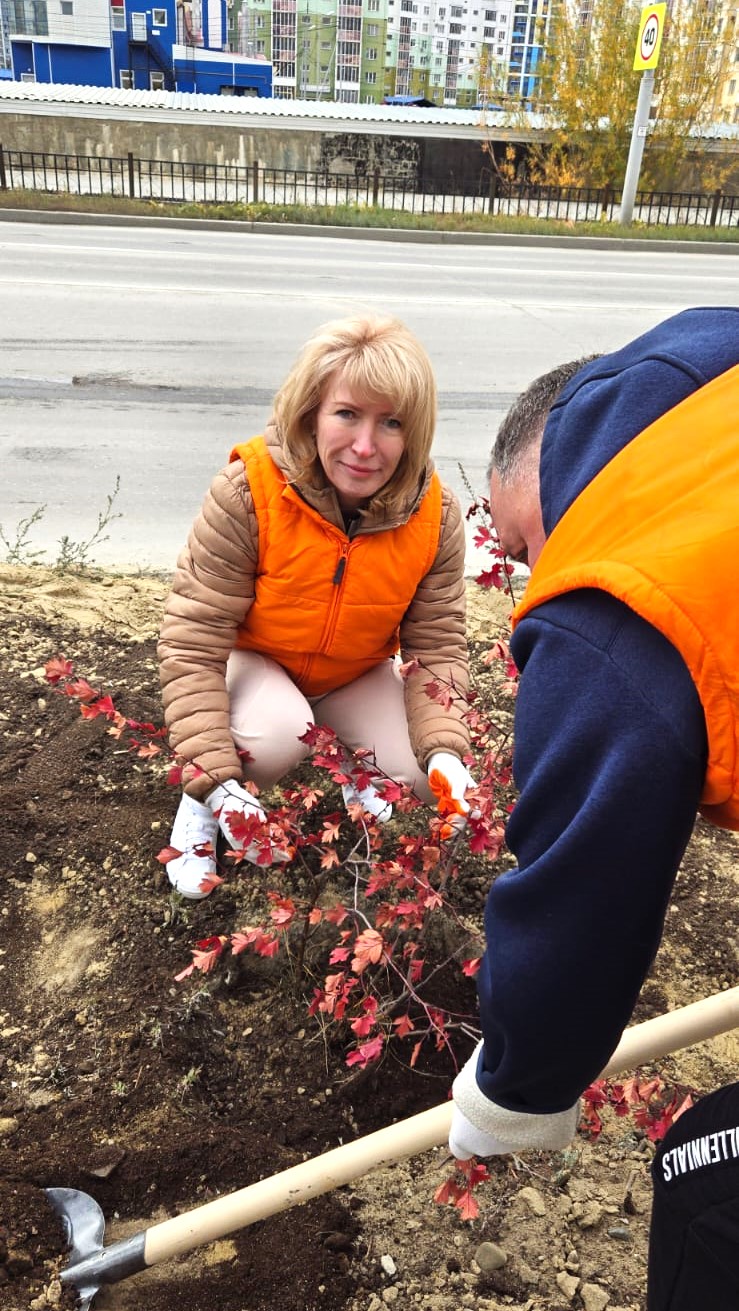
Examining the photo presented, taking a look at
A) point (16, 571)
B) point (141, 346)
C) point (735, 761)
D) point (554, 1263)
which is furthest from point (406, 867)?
point (141, 346)

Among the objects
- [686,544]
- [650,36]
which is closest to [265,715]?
[686,544]

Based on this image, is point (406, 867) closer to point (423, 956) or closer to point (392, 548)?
point (423, 956)

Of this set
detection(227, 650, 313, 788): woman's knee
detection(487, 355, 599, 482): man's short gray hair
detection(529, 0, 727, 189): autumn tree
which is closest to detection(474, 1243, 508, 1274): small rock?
detection(227, 650, 313, 788): woman's knee

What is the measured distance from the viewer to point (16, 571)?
3.95 metres

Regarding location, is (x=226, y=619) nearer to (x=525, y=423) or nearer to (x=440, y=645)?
(x=440, y=645)

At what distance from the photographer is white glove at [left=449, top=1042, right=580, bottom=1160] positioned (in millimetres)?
Answer: 1408

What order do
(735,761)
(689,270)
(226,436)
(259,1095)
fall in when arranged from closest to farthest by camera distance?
(735,761) < (259,1095) < (226,436) < (689,270)

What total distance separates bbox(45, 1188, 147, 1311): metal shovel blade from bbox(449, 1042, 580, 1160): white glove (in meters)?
0.66

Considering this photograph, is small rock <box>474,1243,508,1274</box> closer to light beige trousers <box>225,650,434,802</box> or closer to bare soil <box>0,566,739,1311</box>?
bare soil <box>0,566,739,1311</box>

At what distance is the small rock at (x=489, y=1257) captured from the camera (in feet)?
6.29

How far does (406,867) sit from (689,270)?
13431 mm

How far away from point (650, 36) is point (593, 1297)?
18.0 metres

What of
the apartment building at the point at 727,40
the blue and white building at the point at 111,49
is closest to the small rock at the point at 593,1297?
the apartment building at the point at 727,40

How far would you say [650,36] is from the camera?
1584 cm
